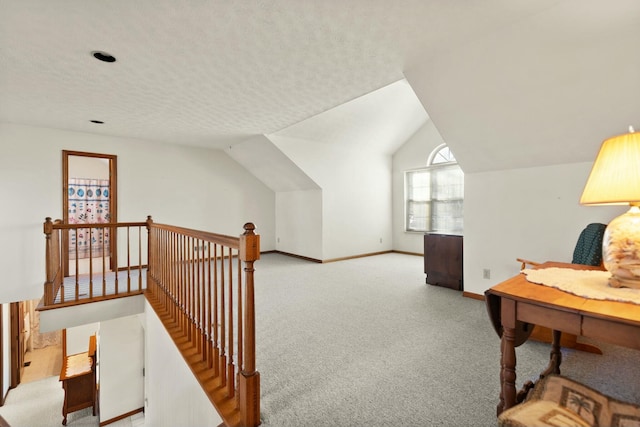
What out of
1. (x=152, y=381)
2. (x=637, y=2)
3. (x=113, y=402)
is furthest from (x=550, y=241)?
(x=113, y=402)

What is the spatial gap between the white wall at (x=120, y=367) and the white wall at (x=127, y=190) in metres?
1.22

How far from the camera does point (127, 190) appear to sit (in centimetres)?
514

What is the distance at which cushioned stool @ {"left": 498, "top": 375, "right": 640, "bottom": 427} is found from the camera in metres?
0.95

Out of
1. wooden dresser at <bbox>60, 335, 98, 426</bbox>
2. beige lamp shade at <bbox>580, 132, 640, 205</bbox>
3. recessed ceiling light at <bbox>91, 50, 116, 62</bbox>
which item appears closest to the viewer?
beige lamp shade at <bbox>580, 132, 640, 205</bbox>

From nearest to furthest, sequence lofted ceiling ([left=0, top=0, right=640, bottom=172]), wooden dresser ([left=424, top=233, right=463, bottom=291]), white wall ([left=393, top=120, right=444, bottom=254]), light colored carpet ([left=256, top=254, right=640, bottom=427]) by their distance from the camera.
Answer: light colored carpet ([left=256, top=254, right=640, bottom=427])
lofted ceiling ([left=0, top=0, right=640, bottom=172])
wooden dresser ([left=424, top=233, right=463, bottom=291])
white wall ([left=393, top=120, right=444, bottom=254])

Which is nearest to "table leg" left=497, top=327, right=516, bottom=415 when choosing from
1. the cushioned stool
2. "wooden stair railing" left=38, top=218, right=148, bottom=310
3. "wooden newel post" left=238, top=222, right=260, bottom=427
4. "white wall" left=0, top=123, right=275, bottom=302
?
the cushioned stool

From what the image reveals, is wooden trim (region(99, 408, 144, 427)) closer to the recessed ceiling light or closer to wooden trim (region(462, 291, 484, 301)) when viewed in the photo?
the recessed ceiling light

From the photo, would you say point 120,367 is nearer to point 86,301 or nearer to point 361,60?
point 86,301

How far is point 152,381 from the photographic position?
3.34 meters

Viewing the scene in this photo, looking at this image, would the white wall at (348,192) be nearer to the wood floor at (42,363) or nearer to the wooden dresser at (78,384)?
the wooden dresser at (78,384)

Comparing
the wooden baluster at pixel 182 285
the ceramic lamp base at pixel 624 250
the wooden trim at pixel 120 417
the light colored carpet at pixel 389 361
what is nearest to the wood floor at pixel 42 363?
the wooden trim at pixel 120 417

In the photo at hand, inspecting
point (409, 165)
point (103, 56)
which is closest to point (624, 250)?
point (103, 56)

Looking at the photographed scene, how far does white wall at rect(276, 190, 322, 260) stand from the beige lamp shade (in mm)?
4759

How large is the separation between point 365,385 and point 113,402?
497 cm
